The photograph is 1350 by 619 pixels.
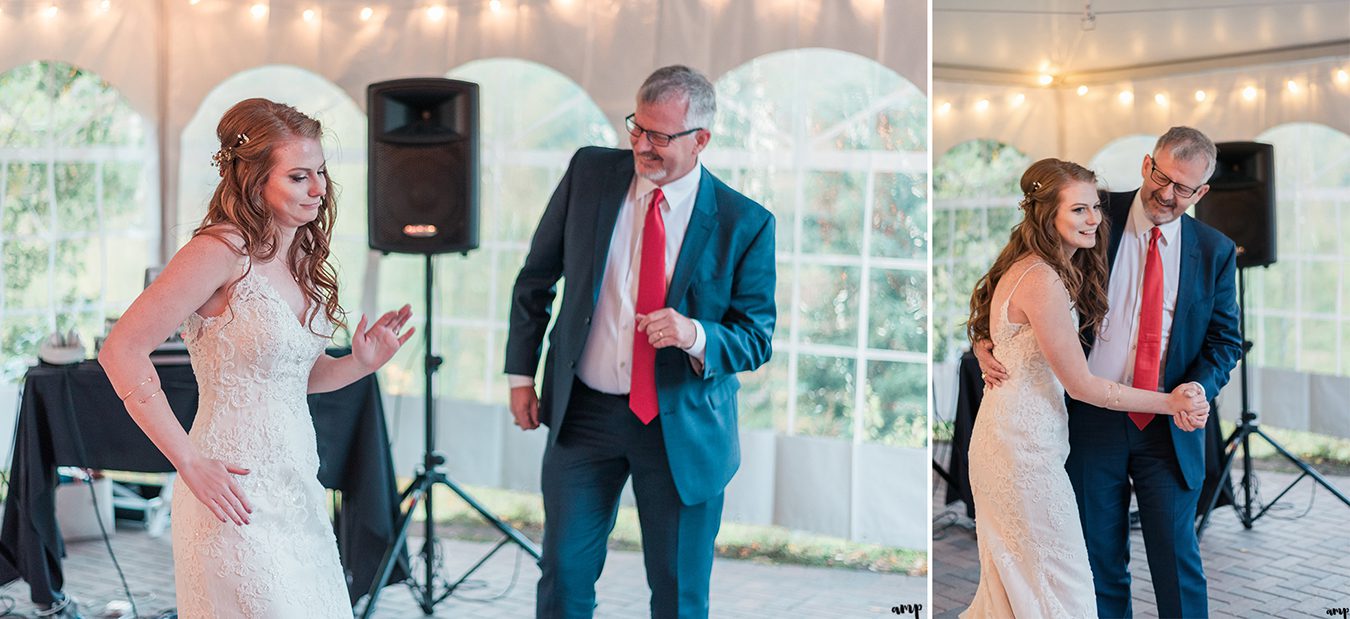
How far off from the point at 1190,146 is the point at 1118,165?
17 centimetres

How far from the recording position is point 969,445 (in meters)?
3.27

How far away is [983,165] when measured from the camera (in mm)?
3006

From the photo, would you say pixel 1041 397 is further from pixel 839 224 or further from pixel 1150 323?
pixel 839 224

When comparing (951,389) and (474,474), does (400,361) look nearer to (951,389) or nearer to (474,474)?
(474,474)

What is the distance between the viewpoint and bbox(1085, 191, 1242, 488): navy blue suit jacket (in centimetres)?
287

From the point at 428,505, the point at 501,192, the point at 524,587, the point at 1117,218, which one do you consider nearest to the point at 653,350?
the point at 1117,218

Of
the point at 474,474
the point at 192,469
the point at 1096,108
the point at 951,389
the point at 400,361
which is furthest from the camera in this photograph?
the point at 400,361

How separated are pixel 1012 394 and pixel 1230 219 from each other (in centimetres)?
70

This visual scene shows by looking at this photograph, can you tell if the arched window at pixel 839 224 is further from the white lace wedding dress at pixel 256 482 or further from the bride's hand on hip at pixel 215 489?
the bride's hand on hip at pixel 215 489

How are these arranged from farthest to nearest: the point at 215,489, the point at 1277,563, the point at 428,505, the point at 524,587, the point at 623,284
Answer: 1. the point at 524,587
2. the point at 428,505
3. the point at 1277,563
4. the point at 623,284
5. the point at 215,489

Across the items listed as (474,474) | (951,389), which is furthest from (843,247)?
(474,474)

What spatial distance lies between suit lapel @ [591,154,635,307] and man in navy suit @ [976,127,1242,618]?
1053 millimetres

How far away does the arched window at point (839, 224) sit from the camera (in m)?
5.07

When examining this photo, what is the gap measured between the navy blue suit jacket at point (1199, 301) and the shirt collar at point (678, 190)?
1.05 m
